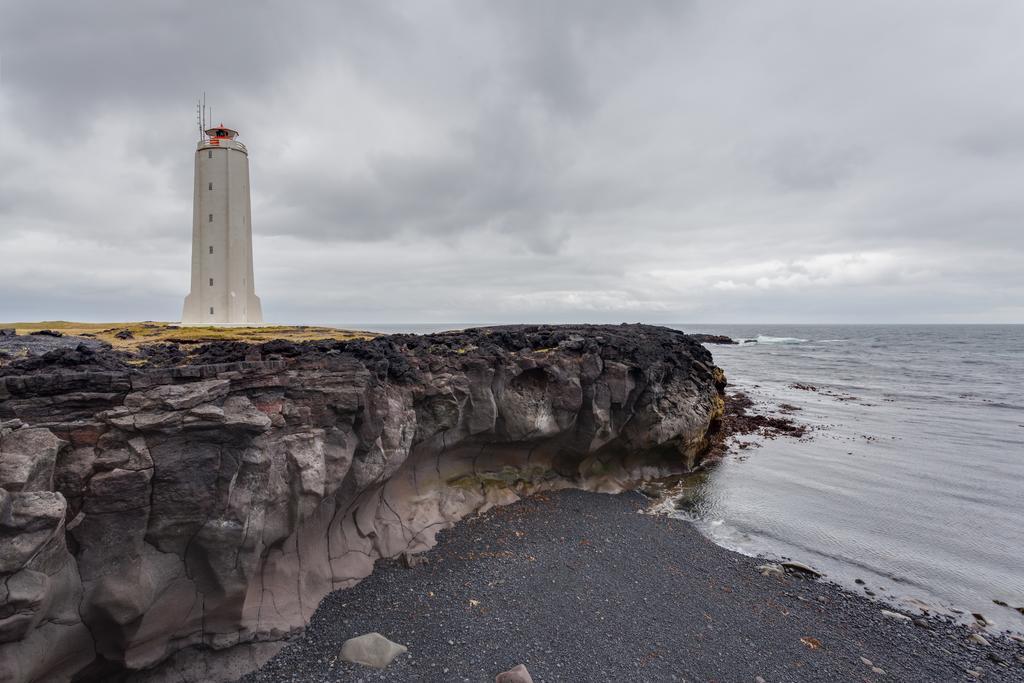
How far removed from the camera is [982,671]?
39.9 feet

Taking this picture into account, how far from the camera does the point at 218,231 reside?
121ft

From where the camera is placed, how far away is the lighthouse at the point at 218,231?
120ft

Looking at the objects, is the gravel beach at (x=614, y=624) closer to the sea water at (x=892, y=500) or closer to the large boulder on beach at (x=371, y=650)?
the large boulder on beach at (x=371, y=650)

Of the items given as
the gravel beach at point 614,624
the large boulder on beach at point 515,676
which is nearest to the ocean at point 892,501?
the gravel beach at point 614,624

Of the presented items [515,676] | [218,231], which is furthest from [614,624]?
[218,231]

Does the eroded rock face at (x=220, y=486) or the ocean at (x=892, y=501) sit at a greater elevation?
the eroded rock face at (x=220, y=486)

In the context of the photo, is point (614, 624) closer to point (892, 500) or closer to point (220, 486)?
point (220, 486)

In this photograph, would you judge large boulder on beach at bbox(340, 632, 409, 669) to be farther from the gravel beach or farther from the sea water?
the sea water

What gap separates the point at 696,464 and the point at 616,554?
1365cm

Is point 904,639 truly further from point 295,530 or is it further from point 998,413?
point 998,413

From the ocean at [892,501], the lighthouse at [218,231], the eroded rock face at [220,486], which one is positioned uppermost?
the lighthouse at [218,231]

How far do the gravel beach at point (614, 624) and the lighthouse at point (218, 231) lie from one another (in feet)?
96.9

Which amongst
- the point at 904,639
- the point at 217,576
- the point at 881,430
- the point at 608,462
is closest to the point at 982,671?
the point at 904,639

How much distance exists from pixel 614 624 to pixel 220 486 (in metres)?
10.3
